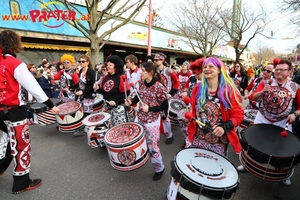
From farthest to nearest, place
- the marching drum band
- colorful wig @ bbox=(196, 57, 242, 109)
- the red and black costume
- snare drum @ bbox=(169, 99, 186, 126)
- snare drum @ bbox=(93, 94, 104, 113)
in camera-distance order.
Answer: snare drum @ bbox=(169, 99, 186, 126)
snare drum @ bbox=(93, 94, 104, 113)
the red and black costume
colorful wig @ bbox=(196, 57, 242, 109)
the marching drum band

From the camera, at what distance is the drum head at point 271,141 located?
216 cm

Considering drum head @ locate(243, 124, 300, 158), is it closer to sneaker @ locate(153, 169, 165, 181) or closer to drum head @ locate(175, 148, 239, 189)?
drum head @ locate(175, 148, 239, 189)

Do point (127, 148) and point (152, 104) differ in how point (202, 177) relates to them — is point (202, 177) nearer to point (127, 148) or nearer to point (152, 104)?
point (127, 148)

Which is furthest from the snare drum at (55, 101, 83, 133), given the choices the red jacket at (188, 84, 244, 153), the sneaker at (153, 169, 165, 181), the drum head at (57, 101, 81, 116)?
the red jacket at (188, 84, 244, 153)

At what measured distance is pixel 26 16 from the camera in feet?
32.1

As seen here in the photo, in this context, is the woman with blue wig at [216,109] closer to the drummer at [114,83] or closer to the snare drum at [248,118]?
the snare drum at [248,118]

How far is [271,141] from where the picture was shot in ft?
7.68

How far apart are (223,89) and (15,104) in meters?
2.54

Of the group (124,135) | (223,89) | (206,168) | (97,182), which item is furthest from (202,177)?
(97,182)

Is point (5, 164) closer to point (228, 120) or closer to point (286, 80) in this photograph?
point (228, 120)

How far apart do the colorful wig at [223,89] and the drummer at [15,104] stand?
6.60 feet

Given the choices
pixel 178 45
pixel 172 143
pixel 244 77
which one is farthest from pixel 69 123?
pixel 178 45

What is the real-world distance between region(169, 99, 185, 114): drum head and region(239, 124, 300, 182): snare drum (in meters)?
2.24

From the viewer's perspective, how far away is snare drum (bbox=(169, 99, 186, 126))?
4.66 metres
